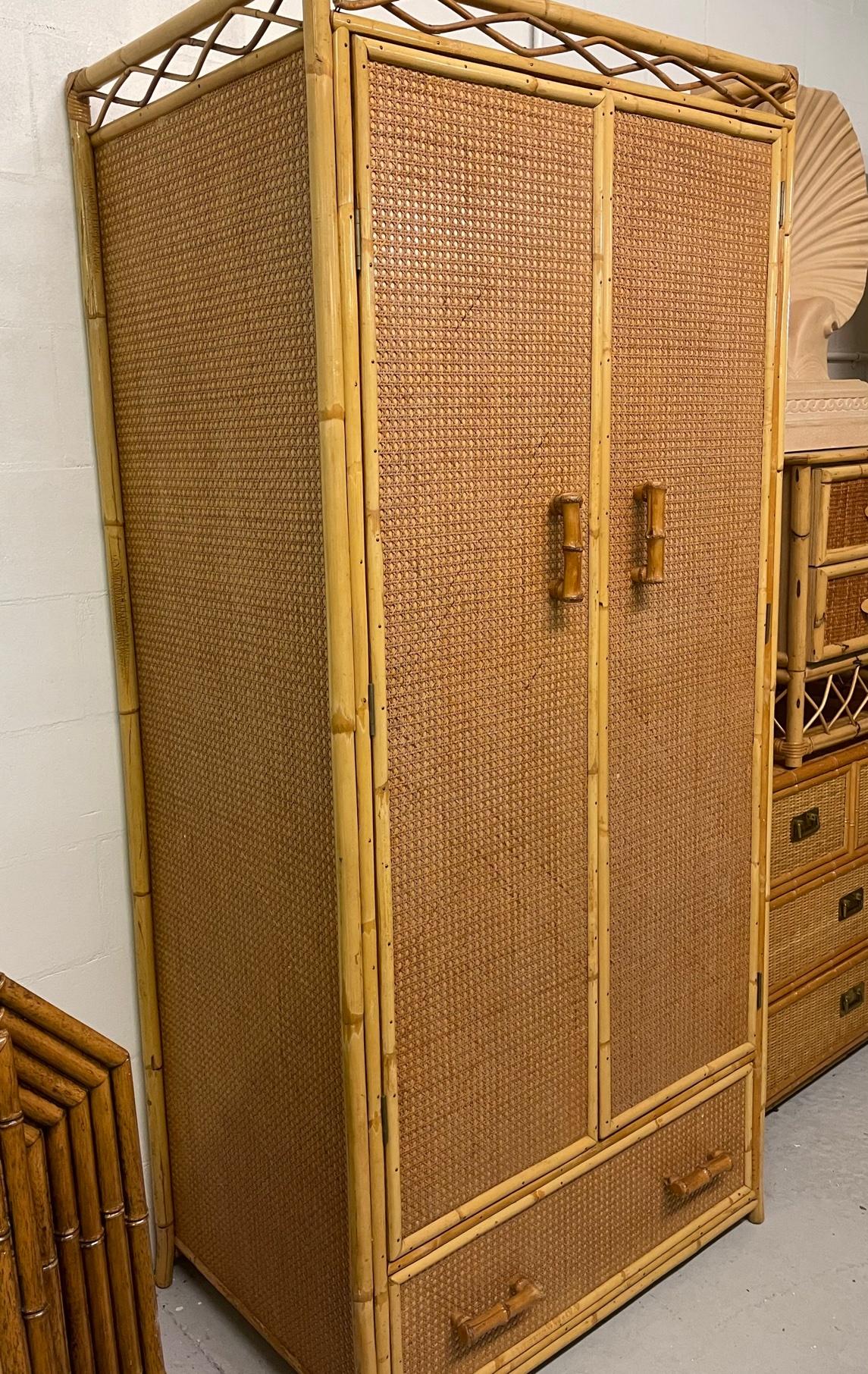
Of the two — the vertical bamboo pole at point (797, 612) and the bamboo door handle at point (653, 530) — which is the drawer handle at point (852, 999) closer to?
the vertical bamboo pole at point (797, 612)

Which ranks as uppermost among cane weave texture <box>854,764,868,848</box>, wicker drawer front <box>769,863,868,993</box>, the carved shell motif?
the carved shell motif

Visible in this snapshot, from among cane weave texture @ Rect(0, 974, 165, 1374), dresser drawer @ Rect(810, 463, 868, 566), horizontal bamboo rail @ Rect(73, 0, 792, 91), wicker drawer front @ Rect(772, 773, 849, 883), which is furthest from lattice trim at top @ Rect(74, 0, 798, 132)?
wicker drawer front @ Rect(772, 773, 849, 883)

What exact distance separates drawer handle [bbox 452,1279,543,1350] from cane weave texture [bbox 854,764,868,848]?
4.12ft

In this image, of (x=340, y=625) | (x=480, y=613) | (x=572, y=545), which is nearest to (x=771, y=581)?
(x=572, y=545)

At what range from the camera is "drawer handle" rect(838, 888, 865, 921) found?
2.58 m

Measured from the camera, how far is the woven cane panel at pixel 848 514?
90.4 inches

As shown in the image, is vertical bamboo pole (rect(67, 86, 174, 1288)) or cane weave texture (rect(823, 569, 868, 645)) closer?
vertical bamboo pole (rect(67, 86, 174, 1288))

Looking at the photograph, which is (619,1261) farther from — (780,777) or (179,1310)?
(780,777)

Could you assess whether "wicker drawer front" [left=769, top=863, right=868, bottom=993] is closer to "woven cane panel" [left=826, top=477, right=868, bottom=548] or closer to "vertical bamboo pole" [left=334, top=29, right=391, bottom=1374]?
"woven cane panel" [left=826, top=477, right=868, bottom=548]

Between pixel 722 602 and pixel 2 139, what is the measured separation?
1273 millimetres

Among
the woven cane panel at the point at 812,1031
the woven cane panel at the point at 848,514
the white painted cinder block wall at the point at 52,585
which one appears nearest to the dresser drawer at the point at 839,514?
the woven cane panel at the point at 848,514

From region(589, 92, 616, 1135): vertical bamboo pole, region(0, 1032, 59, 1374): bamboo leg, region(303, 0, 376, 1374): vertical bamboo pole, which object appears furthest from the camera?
region(589, 92, 616, 1135): vertical bamboo pole

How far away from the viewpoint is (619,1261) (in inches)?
77.4

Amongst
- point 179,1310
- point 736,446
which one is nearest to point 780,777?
point 736,446
